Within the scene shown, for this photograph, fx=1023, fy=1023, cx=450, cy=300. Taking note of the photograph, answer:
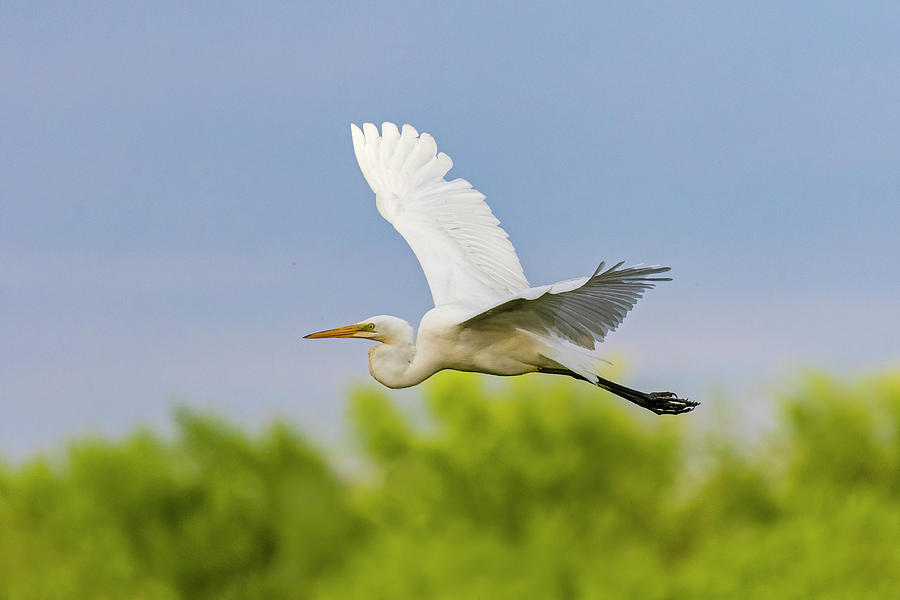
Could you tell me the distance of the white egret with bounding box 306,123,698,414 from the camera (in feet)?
11.5

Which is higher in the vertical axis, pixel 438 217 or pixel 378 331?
pixel 438 217

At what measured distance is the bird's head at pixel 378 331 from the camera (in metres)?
3.91

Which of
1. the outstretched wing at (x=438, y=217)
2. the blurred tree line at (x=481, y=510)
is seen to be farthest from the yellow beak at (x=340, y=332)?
the blurred tree line at (x=481, y=510)

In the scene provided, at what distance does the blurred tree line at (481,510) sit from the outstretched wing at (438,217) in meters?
5.21

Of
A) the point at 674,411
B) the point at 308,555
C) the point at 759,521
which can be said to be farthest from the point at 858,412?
the point at 674,411

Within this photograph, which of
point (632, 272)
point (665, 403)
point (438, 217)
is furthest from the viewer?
point (438, 217)

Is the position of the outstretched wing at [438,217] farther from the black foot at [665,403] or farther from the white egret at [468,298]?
the black foot at [665,403]

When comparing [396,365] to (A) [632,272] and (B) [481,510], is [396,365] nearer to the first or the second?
(A) [632,272]

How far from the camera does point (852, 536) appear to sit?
30.4 feet

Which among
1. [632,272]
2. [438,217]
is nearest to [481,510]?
[438,217]

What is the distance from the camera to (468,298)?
4.14 m

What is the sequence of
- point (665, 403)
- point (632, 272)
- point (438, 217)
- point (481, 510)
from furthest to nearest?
point (481, 510), point (438, 217), point (665, 403), point (632, 272)

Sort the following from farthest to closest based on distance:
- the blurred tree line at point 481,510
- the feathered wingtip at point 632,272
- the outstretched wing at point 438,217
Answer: the blurred tree line at point 481,510 < the outstretched wing at point 438,217 < the feathered wingtip at point 632,272

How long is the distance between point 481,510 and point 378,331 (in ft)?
22.4
